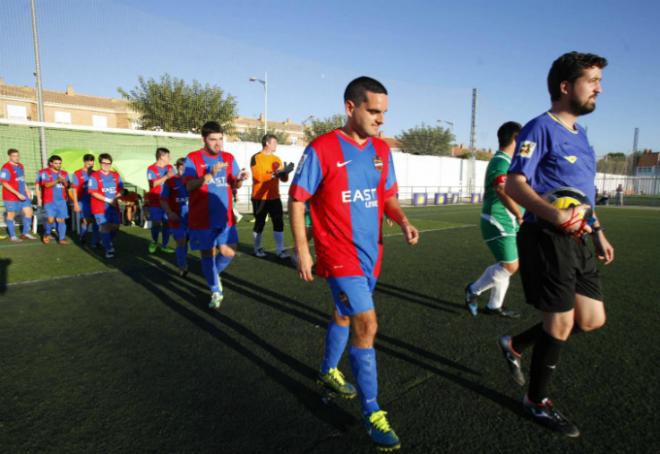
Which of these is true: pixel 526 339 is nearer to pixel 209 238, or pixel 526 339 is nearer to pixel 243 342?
pixel 243 342

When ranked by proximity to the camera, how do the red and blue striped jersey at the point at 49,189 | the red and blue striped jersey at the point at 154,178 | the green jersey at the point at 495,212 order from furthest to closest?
the red and blue striped jersey at the point at 49,189 → the red and blue striped jersey at the point at 154,178 → the green jersey at the point at 495,212

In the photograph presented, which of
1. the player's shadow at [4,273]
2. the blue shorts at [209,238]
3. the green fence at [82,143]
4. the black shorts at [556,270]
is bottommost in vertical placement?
the player's shadow at [4,273]

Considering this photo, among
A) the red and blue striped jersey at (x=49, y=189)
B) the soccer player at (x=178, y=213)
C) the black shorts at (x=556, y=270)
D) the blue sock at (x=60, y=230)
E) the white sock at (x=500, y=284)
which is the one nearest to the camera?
the black shorts at (x=556, y=270)

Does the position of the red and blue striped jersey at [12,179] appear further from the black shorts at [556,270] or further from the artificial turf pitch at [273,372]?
the black shorts at [556,270]

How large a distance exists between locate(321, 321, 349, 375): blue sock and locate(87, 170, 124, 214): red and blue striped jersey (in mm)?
7354

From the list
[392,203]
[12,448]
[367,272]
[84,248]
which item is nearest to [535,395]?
[367,272]

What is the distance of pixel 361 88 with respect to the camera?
98.4 inches

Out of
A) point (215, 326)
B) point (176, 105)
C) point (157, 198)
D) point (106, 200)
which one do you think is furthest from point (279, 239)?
point (176, 105)

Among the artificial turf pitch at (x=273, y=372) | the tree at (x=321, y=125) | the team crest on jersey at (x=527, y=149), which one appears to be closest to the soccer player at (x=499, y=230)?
the artificial turf pitch at (x=273, y=372)

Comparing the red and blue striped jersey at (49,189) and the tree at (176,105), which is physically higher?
the tree at (176,105)

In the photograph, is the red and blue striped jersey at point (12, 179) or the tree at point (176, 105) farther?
the tree at point (176, 105)

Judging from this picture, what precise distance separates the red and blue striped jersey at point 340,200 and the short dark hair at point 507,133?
8.09ft

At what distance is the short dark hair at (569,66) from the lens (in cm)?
243

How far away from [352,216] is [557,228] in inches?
48.2
